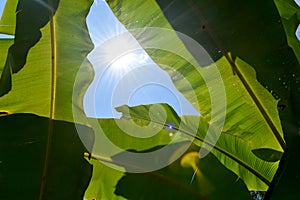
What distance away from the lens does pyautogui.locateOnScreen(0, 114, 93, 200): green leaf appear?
1.23 m

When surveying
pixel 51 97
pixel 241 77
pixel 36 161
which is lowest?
pixel 241 77

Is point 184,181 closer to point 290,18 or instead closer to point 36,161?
point 36,161

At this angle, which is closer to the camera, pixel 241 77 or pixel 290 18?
pixel 290 18

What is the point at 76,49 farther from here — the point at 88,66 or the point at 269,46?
the point at 269,46

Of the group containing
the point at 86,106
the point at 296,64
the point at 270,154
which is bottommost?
the point at 270,154

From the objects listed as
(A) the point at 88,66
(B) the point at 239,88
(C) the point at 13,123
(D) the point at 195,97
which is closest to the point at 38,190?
(C) the point at 13,123

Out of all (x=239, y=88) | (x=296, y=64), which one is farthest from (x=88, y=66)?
(x=296, y=64)

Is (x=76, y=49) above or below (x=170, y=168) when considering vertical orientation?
above

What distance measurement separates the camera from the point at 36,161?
125cm

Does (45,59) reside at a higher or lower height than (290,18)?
higher

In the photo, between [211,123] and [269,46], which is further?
[211,123]

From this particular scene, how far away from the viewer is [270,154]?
137 cm

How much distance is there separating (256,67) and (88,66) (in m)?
0.48

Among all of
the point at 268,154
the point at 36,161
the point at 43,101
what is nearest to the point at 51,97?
the point at 43,101
